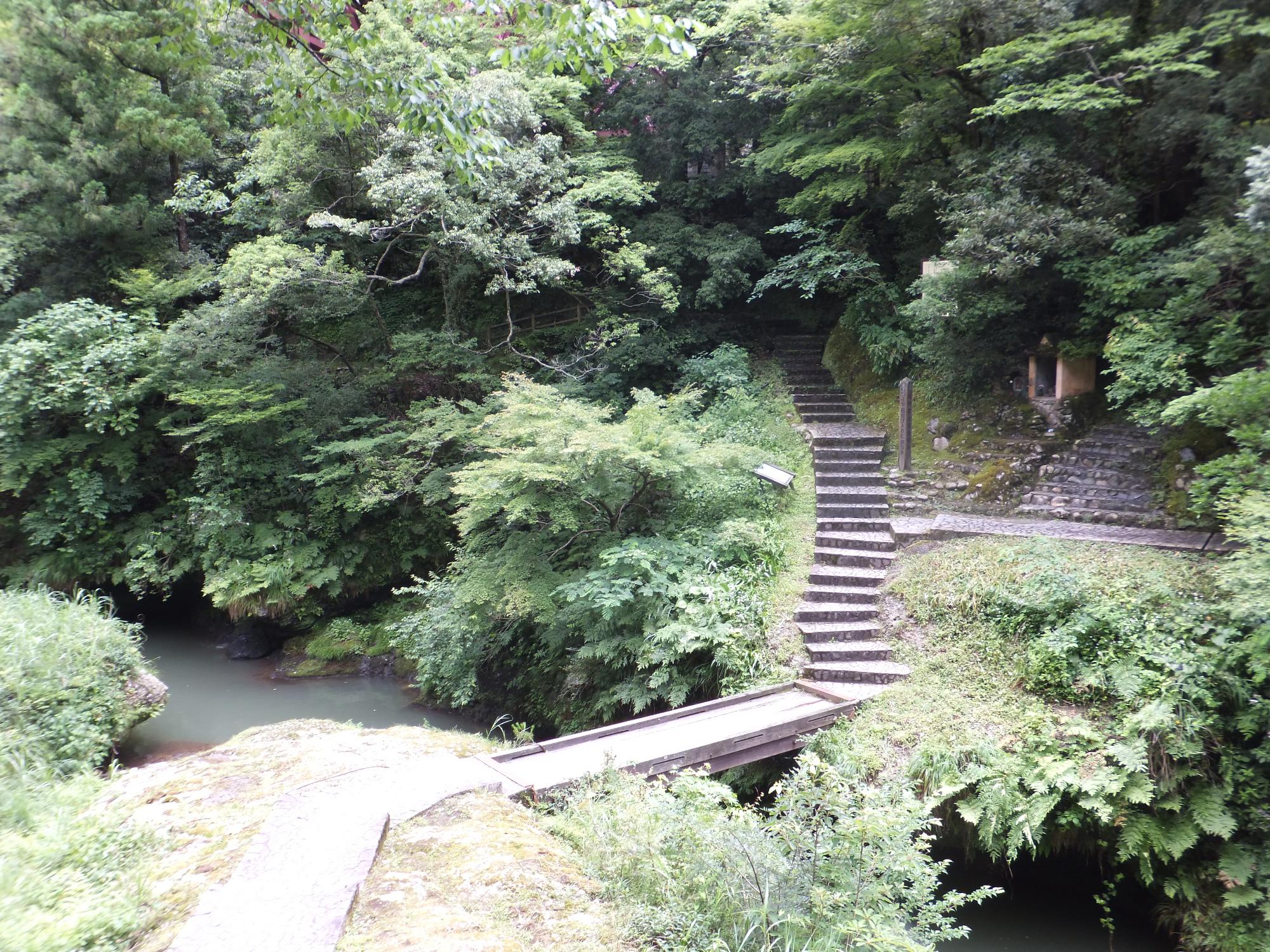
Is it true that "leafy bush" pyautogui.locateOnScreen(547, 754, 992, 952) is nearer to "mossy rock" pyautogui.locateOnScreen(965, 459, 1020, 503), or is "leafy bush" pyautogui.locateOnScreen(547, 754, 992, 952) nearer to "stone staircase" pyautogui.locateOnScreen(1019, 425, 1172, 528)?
"stone staircase" pyautogui.locateOnScreen(1019, 425, 1172, 528)

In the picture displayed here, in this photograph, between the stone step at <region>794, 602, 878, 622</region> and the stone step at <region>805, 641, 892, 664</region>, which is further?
the stone step at <region>794, 602, 878, 622</region>

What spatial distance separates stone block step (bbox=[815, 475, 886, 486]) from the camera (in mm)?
10352

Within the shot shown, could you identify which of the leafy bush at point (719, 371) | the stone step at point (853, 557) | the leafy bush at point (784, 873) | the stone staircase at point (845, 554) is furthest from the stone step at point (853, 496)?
the leafy bush at point (784, 873)

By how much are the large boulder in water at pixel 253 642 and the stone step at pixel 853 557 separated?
378 inches

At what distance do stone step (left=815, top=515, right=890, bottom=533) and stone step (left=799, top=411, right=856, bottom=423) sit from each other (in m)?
3.27

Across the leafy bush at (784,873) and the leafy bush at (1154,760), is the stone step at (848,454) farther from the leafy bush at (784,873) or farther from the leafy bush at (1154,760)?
the leafy bush at (784,873)

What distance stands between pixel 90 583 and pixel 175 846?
36.5 ft

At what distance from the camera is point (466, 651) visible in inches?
365

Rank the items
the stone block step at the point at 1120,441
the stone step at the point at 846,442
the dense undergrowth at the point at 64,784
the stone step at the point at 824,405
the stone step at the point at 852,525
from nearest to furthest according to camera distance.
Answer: the dense undergrowth at the point at 64,784, the stone block step at the point at 1120,441, the stone step at the point at 852,525, the stone step at the point at 846,442, the stone step at the point at 824,405

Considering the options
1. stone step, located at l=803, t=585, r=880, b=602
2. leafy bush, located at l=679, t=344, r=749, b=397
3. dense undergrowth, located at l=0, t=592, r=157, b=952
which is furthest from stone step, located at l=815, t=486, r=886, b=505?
dense undergrowth, located at l=0, t=592, r=157, b=952

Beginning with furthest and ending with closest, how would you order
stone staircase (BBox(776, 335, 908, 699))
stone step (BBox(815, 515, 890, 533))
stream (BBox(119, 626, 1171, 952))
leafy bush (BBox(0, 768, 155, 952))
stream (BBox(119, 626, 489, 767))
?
stream (BBox(119, 626, 489, 767)) → stone step (BBox(815, 515, 890, 533)) → stone staircase (BBox(776, 335, 908, 699)) → stream (BBox(119, 626, 1171, 952)) → leafy bush (BBox(0, 768, 155, 952))

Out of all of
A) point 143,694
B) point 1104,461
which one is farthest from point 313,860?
point 1104,461

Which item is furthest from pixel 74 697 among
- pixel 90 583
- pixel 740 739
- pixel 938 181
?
pixel 938 181

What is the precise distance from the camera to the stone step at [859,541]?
9047mm
